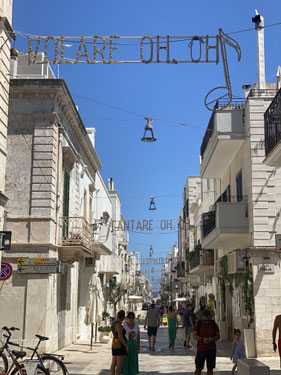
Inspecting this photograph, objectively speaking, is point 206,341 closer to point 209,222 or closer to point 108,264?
point 209,222

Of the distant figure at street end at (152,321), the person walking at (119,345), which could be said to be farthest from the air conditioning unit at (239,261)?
the person walking at (119,345)

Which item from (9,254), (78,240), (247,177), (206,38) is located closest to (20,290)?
(9,254)

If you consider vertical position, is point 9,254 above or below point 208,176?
below

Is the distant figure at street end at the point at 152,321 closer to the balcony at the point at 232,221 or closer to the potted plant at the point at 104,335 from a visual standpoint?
the potted plant at the point at 104,335

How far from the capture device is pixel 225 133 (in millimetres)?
17703

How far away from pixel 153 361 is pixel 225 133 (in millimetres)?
7684

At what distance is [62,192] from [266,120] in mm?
8107

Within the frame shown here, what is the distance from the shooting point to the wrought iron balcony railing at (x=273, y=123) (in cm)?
1317

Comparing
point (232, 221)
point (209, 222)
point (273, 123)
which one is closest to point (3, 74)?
point (273, 123)

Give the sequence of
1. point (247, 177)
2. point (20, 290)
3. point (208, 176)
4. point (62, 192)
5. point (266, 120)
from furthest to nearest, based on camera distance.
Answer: point (208, 176)
point (62, 192)
point (247, 177)
point (20, 290)
point (266, 120)

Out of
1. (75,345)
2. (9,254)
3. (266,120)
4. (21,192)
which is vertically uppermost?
(266,120)

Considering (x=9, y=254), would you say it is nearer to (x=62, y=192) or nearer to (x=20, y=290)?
(x=20, y=290)

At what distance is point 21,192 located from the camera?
16984 millimetres

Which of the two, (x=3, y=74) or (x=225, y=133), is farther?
(x=225, y=133)
